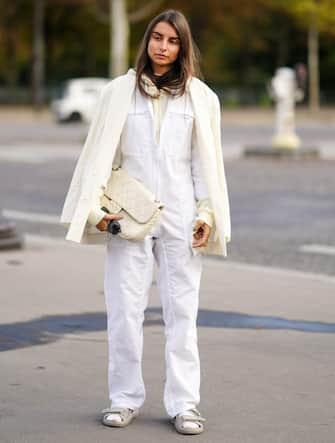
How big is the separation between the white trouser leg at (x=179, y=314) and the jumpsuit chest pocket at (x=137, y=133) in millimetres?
378

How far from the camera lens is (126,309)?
212 inches

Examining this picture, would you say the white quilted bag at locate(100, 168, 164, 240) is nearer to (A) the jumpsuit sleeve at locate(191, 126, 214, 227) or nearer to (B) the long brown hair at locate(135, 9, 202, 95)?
(A) the jumpsuit sleeve at locate(191, 126, 214, 227)

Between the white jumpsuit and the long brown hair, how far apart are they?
2.5 inches

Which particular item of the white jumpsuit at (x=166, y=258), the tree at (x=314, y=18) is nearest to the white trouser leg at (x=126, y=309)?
the white jumpsuit at (x=166, y=258)

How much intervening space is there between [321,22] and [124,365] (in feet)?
158

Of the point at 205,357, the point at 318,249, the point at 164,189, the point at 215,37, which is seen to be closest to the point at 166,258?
the point at 164,189

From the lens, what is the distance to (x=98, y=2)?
5303cm

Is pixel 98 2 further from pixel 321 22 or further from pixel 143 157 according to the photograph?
pixel 143 157

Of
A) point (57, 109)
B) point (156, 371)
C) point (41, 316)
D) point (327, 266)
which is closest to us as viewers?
point (156, 371)

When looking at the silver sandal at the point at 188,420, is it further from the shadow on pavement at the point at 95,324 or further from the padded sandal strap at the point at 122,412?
the shadow on pavement at the point at 95,324

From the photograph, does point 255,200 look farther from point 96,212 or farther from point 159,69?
point 96,212

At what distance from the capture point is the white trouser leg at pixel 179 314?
5.38 metres

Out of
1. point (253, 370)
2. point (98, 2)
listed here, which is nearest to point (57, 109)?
point (98, 2)

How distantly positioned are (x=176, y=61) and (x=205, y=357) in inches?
80.7
